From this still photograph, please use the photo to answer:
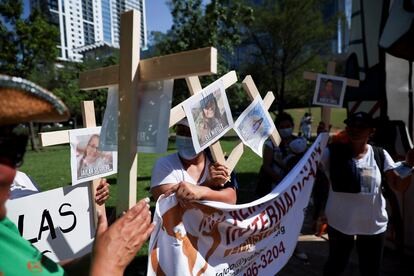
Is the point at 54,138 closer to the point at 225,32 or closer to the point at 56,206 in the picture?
the point at 56,206

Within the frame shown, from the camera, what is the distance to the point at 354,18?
17.7 feet

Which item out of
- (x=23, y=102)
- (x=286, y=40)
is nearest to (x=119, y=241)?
(x=23, y=102)

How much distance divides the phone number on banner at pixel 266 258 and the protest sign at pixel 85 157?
1253mm

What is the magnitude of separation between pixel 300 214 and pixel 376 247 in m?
0.69

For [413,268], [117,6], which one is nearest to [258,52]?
[117,6]

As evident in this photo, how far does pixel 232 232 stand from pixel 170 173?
1.85 feet

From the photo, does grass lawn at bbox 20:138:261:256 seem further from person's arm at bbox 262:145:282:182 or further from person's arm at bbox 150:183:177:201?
person's arm at bbox 150:183:177:201

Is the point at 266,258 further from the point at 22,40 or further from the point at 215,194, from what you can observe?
the point at 22,40

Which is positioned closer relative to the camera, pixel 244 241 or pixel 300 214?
pixel 244 241

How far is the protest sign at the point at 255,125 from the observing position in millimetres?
2826

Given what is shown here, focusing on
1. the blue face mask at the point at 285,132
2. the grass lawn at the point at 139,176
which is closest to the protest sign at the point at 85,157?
the blue face mask at the point at 285,132

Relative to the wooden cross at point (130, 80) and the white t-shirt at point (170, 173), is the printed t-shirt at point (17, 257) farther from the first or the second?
the white t-shirt at point (170, 173)

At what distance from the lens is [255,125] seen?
2.97 m

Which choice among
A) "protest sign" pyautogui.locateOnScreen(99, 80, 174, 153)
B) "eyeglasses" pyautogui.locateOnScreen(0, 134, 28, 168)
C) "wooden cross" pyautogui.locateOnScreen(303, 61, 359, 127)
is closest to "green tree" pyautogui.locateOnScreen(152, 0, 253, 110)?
"wooden cross" pyautogui.locateOnScreen(303, 61, 359, 127)
